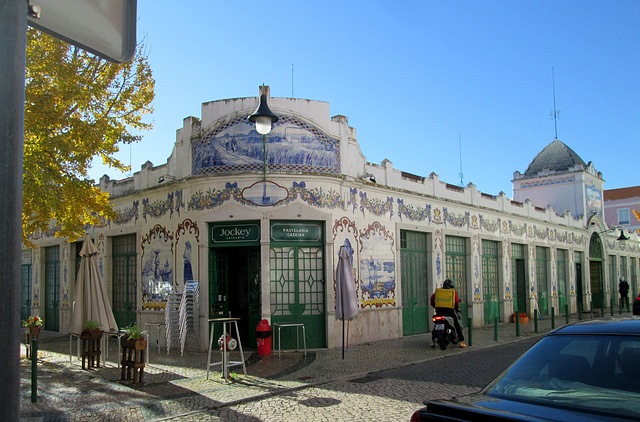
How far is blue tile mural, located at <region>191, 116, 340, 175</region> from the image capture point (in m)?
13.7

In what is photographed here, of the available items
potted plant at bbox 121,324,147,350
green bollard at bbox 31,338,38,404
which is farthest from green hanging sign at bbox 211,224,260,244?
green bollard at bbox 31,338,38,404

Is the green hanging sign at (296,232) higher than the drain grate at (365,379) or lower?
higher

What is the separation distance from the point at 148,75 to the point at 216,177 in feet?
11.1

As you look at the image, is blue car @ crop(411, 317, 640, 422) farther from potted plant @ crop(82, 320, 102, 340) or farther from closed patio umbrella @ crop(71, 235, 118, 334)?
closed patio umbrella @ crop(71, 235, 118, 334)

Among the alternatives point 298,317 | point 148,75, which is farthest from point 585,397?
point 148,75

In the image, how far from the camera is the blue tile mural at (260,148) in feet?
45.1

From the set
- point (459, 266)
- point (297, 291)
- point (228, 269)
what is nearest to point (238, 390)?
point (297, 291)

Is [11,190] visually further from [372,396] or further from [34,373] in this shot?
[34,373]

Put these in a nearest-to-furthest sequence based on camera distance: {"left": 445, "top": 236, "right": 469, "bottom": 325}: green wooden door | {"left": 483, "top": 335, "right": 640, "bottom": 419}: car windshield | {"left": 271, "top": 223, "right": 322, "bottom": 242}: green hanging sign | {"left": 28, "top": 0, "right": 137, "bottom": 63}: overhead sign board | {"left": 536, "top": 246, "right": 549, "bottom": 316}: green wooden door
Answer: {"left": 28, "top": 0, "right": 137, "bottom": 63}: overhead sign board → {"left": 483, "top": 335, "right": 640, "bottom": 419}: car windshield → {"left": 271, "top": 223, "right": 322, "bottom": 242}: green hanging sign → {"left": 445, "top": 236, "right": 469, "bottom": 325}: green wooden door → {"left": 536, "top": 246, "right": 549, "bottom": 316}: green wooden door

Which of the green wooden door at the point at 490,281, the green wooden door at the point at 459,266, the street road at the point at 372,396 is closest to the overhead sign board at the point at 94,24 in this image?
the street road at the point at 372,396

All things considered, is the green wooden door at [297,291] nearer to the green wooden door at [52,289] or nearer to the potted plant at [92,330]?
the potted plant at [92,330]

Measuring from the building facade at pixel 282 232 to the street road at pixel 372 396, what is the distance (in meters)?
4.02

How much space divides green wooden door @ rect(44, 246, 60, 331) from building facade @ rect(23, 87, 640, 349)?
589 millimetres

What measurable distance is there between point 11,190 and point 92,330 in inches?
431
